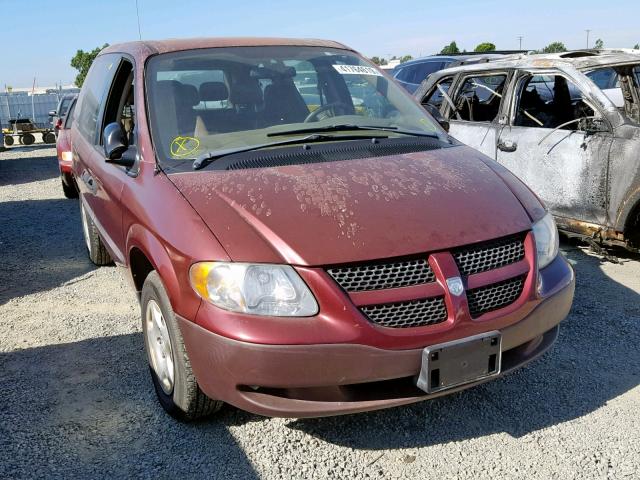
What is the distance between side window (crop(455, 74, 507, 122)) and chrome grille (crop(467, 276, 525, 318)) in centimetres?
427

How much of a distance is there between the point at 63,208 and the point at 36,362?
17.7 ft

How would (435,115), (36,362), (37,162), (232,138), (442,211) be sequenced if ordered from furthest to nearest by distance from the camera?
(37,162) < (435,115) < (36,362) < (232,138) < (442,211)

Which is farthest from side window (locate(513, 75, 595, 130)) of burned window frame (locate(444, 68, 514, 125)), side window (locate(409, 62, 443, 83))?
side window (locate(409, 62, 443, 83))

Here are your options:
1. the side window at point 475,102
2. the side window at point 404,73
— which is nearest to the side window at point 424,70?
the side window at point 404,73

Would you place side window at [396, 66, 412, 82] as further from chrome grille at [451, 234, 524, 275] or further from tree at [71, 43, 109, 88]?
tree at [71, 43, 109, 88]

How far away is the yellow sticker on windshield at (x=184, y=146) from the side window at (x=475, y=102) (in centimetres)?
413

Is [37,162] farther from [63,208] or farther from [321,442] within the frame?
[321,442]

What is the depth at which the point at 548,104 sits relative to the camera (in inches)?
257

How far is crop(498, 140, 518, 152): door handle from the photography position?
5.78 meters

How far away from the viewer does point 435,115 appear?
4.24 meters

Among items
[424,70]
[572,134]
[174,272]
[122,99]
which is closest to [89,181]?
[122,99]

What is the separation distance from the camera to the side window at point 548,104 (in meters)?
6.00

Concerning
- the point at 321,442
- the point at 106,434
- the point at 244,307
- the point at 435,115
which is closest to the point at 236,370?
the point at 244,307

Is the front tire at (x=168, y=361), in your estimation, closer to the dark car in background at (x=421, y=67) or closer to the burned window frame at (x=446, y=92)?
the burned window frame at (x=446, y=92)
